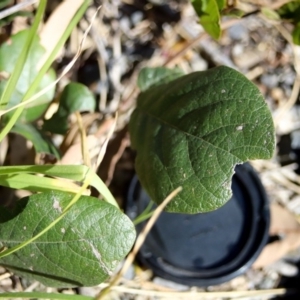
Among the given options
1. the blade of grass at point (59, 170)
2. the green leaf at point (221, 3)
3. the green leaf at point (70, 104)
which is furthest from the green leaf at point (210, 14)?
the blade of grass at point (59, 170)

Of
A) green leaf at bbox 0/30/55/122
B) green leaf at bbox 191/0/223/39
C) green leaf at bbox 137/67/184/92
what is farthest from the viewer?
green leaf at bbox 137/67/184/92

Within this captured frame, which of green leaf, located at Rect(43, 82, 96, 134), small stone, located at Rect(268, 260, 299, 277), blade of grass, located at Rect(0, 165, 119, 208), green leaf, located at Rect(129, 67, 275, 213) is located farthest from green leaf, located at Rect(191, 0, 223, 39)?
small stone, located at Rect(268, 260, 299, 277)

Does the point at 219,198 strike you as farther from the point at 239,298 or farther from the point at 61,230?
the point at 239,298

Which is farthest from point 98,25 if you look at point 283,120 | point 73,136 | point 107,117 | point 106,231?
point 106,231

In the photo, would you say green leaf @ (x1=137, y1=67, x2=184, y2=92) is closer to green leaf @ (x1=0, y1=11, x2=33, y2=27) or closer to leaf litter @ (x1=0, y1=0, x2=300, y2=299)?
leaf litter @ (x1=0, y1=0, x2=300, y2=299)

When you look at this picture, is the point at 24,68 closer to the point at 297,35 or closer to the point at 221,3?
the point at 221,3

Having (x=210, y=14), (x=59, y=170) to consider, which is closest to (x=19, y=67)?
(x=59, y=170)
